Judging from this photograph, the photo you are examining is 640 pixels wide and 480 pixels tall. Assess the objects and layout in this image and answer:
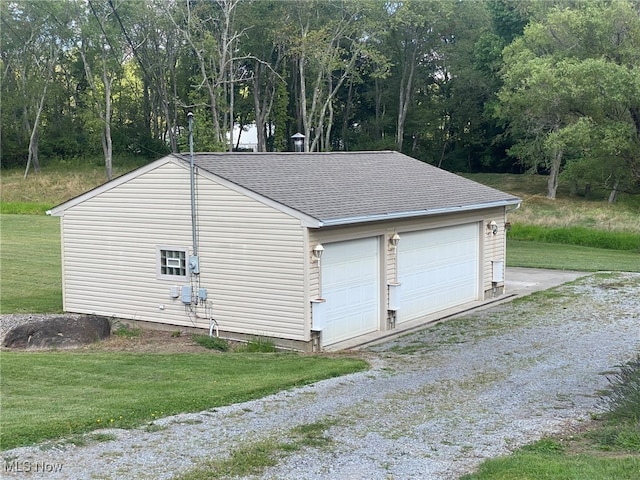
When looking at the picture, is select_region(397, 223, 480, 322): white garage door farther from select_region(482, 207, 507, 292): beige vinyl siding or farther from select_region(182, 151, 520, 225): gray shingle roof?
select_region(182, 151, 520, 225): gray shingle roof

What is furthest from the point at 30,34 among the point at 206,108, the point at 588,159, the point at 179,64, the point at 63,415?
the point at 63,415

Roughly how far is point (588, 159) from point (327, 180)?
17.1 meters

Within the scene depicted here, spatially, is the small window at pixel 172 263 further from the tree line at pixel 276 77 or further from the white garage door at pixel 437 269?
the tree line at pixel 276 77

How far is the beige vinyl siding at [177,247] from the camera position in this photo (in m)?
13.0

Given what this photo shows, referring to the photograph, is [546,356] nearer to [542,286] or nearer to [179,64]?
[542,286]

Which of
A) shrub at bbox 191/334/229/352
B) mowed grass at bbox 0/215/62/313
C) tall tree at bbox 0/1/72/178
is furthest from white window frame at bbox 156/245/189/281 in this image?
tall tree at bbox 0/1/72/178

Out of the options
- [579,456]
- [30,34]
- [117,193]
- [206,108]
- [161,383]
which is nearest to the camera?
[579,456]

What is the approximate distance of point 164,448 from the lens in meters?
7.08

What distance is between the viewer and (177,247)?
14188mm

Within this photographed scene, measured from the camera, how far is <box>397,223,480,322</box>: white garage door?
15.4m

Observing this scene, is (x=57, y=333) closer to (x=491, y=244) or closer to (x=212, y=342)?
(x=212, y=342)

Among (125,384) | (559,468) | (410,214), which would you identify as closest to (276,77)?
(410,214)

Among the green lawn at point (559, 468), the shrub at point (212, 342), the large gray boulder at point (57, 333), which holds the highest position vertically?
the green lawn at point (559, 468)

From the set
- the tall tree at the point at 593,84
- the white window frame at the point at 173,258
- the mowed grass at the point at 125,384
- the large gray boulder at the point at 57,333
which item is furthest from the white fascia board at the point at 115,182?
the tall tree at the point at 593,84
